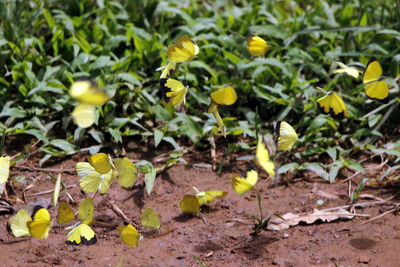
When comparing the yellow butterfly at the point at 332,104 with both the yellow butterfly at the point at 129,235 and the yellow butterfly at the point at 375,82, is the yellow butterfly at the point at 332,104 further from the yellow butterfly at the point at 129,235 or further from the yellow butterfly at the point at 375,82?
the yellow butterfly at the point at 129,235

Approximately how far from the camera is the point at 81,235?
221cm

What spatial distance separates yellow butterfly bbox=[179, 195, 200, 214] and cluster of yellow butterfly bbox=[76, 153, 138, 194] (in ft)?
1.13

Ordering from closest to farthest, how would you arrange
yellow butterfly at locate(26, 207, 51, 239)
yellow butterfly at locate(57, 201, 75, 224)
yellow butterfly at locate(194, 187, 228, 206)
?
1. yellow butterfly at locate(26, 207, 51, 239)
2. yellow butterfly at locate(57, 201, 75, 224)
3. yellow butterfly at locate(194, 187, 228, 206)

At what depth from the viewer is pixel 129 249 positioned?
2355 millimetres

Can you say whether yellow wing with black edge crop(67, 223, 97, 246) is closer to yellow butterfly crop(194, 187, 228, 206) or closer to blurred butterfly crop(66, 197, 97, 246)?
blurred butterfly crop(66, 197, 97, 246)

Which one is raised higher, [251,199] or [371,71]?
[371,71]

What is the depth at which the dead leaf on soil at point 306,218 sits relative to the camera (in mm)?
2498

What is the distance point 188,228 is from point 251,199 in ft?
1.34

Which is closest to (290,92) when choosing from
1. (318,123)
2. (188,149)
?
(318,123)

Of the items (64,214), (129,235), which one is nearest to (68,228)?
(64,214)

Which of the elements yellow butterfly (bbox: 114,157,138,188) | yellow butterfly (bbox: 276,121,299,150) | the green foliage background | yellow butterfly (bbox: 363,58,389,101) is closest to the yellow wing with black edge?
yellow butterfly (bbox: 114,157,138,188)

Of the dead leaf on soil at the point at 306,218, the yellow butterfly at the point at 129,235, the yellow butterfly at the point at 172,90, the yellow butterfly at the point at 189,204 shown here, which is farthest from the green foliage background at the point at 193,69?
the yellow butterfly at the point at 129,235

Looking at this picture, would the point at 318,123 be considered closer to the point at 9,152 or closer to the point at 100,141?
the point at 100,141

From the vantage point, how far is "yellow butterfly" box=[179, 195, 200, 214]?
8.45ft
